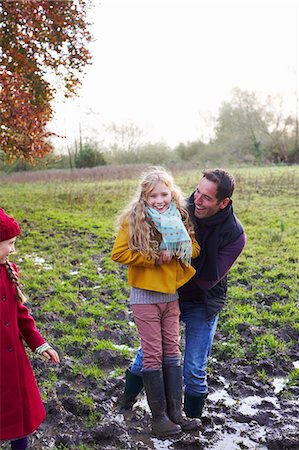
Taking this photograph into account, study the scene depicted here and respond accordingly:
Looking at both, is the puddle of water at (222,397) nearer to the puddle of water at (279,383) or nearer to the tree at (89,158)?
the puddle of water at (279,383)

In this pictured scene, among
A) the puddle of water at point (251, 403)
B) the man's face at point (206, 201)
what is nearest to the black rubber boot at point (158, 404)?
the puddle of water at point (251, 403)

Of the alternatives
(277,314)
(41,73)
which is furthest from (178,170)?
(277,314)

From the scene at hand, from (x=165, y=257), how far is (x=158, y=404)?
3.35 ft

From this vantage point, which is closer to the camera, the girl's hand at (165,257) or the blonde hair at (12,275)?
the blonde hair at (12,275)

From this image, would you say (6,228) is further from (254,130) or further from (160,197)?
(254,130)

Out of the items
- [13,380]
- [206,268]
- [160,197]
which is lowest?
[13,380]

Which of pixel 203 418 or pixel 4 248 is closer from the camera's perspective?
pixel 4 248

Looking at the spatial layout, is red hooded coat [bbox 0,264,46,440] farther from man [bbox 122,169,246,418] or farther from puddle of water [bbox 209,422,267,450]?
puddle of water [bbox 209,422,267,450]

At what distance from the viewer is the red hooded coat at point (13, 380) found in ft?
9.62

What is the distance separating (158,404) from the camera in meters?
3.52

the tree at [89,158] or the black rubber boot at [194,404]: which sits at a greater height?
the tree at [89,158]

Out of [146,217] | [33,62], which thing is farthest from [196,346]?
[33,62]

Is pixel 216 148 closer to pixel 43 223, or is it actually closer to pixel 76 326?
pixel 43 223

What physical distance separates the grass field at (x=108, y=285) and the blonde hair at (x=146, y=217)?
1.80 m
